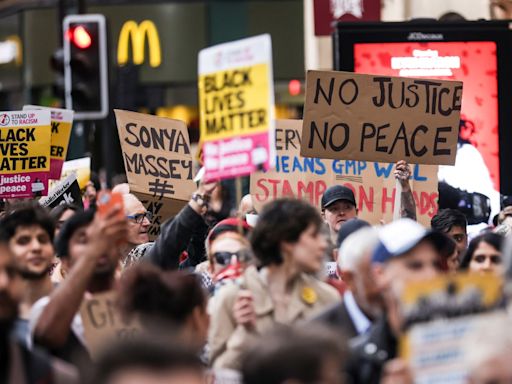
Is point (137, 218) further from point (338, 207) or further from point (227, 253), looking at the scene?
point (227, 253)

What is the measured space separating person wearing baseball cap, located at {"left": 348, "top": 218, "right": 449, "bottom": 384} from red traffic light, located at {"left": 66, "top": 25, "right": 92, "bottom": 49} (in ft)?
39.1

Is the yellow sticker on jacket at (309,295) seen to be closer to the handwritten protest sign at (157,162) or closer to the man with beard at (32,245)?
the man with beard at (32,245)

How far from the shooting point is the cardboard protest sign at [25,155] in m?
11.4

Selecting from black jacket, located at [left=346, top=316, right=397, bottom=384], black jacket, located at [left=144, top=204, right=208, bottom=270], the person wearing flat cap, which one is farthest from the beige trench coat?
the person wearing flat cap

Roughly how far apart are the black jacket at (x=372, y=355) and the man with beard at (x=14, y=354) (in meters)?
0.91

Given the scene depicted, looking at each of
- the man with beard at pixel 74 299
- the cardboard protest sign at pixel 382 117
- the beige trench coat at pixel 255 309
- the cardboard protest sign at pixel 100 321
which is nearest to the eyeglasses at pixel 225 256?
the beige trench coat at pixel 255 309

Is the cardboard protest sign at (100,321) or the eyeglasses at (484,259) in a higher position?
the cardboard protest sign at (100,321)

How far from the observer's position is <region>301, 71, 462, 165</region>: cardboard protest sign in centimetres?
1072

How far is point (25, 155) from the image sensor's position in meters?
11.5

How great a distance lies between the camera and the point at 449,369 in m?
5.01

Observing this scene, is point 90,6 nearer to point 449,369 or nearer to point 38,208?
point 38,208

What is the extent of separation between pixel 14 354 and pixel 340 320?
57.2 inches

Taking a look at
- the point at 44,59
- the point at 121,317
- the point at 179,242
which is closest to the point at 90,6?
the point at 44,59

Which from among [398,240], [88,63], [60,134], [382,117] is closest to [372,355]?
[398,240]
